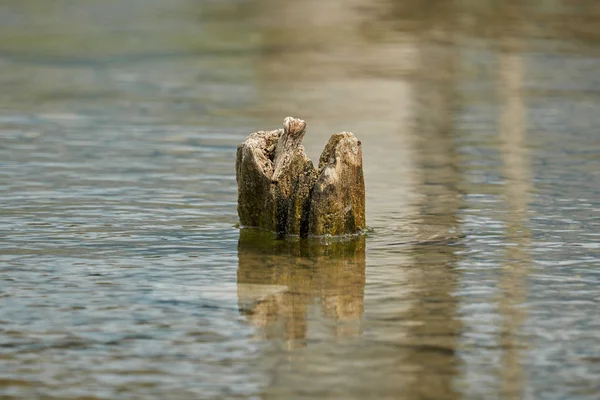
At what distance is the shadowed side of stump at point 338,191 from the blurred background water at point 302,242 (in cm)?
19

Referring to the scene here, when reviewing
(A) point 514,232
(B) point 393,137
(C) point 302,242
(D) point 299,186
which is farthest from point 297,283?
(B) point 393,137

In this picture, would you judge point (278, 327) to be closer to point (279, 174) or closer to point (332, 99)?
point (279, 174)

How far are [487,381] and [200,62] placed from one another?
18.8 m

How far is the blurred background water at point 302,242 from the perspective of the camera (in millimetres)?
7176

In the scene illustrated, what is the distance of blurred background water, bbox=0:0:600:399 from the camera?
718 centimetres

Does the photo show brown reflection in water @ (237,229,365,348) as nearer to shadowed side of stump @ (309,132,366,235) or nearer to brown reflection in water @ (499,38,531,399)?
shadowed side of stump @ (309,132,366,235)

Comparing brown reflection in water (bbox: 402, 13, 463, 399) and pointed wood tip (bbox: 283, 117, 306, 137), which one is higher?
pointed wood tip (bbox: 283, 117, 306, 137)

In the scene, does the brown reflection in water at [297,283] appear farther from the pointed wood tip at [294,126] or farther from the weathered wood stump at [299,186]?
the pointed wood tip at [294,126]

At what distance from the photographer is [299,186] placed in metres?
10.3

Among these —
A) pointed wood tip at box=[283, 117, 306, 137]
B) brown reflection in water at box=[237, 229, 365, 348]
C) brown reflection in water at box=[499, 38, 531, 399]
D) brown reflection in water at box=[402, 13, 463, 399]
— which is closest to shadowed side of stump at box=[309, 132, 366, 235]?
brown reflection in water at box=[237, 229, 365, 348]

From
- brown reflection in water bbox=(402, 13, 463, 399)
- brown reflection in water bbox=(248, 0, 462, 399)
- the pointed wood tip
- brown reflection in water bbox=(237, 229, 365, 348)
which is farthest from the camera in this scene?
the pointed wood tip

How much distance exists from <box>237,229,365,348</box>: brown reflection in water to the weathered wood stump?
0.48ft

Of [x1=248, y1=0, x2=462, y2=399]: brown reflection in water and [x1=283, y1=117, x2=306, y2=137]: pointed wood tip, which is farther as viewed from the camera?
[x1=283, y1=117, x2=306, y2=137]: pointed wood tip

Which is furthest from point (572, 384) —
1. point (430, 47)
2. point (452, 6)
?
point (452, 6)
